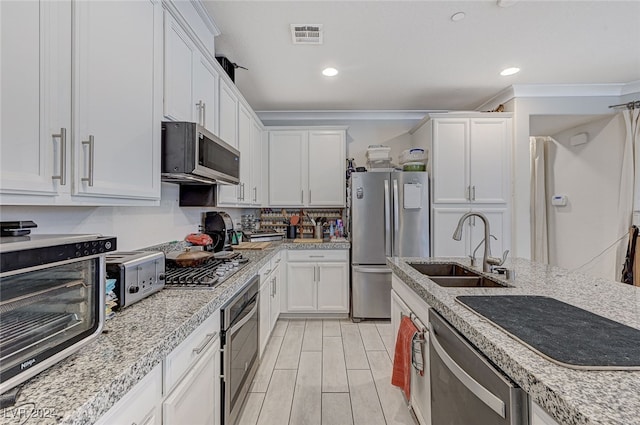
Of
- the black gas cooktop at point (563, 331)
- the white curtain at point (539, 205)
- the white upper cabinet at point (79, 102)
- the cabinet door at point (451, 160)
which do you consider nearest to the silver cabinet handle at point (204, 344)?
the white upper cabinet at point (79, 102)

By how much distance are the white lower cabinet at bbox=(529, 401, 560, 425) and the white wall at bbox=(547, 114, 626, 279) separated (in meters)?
3.92

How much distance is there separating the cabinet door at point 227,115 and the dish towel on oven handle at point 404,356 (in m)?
1.88

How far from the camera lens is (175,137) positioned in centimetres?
149

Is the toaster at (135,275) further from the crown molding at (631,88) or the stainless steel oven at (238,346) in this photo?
the crown molding at (631,88)

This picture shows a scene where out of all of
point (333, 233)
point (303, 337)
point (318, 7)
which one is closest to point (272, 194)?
point (333, 233)

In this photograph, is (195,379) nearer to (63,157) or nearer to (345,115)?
(63,157)

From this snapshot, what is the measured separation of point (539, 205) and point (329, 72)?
12.5 ft

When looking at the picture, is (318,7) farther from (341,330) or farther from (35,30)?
(341,330)

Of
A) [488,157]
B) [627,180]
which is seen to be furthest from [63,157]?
[627,180]

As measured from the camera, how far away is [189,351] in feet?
3.51

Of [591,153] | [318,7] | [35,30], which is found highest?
[318,7]

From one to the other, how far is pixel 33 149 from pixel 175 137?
0.73 metres

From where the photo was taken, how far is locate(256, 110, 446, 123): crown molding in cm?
402

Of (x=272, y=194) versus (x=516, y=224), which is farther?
(x=272, y=194)
